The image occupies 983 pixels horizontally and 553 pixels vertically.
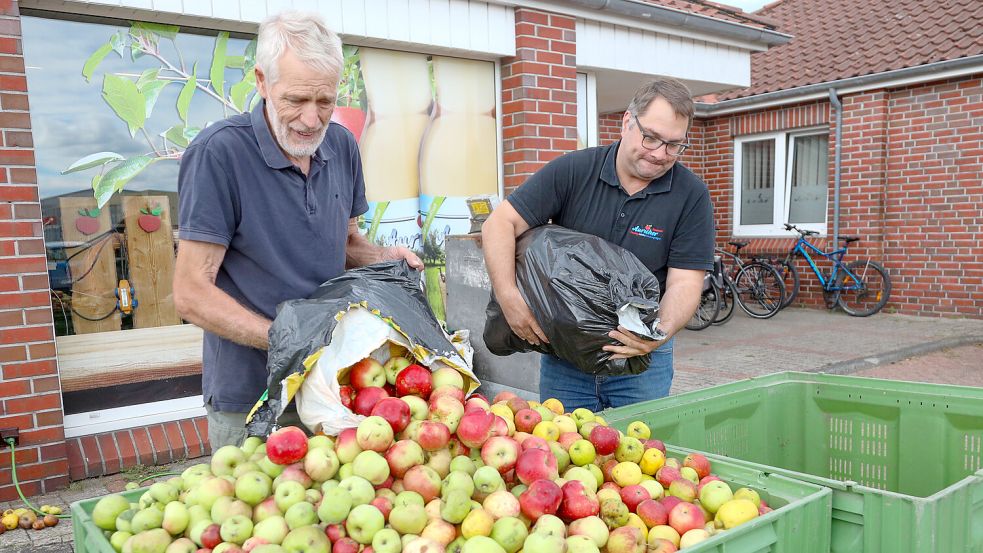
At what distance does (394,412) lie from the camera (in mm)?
1760

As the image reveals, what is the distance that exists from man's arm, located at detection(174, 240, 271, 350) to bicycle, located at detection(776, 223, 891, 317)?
405 inches

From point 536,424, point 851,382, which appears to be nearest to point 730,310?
point 851,382

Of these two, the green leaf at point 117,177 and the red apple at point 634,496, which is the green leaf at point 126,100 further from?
the red apple at point 634,496

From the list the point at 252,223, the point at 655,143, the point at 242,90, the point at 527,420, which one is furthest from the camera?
the point at 242,90

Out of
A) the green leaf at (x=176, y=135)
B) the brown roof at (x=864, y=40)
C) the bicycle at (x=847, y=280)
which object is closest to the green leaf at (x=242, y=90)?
the green leaf at (x=176, y=135)

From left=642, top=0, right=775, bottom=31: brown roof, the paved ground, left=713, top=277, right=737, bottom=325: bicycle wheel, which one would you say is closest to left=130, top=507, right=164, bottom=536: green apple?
the paved ground

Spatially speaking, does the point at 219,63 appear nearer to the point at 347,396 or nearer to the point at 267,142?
the point at 267,142

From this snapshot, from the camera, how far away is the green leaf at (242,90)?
198 inches

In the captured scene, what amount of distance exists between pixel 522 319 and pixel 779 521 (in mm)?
1225

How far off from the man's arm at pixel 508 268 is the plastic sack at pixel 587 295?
0.05 metres

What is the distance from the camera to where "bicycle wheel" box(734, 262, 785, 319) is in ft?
35.9

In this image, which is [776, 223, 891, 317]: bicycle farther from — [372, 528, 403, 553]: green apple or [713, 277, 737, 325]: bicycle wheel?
[372, 528, 403, 553]: green apple

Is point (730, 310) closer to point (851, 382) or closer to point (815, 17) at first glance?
point (815, 17)

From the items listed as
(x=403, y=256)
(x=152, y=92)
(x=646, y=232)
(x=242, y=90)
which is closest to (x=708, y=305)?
(x=242, y=90)
